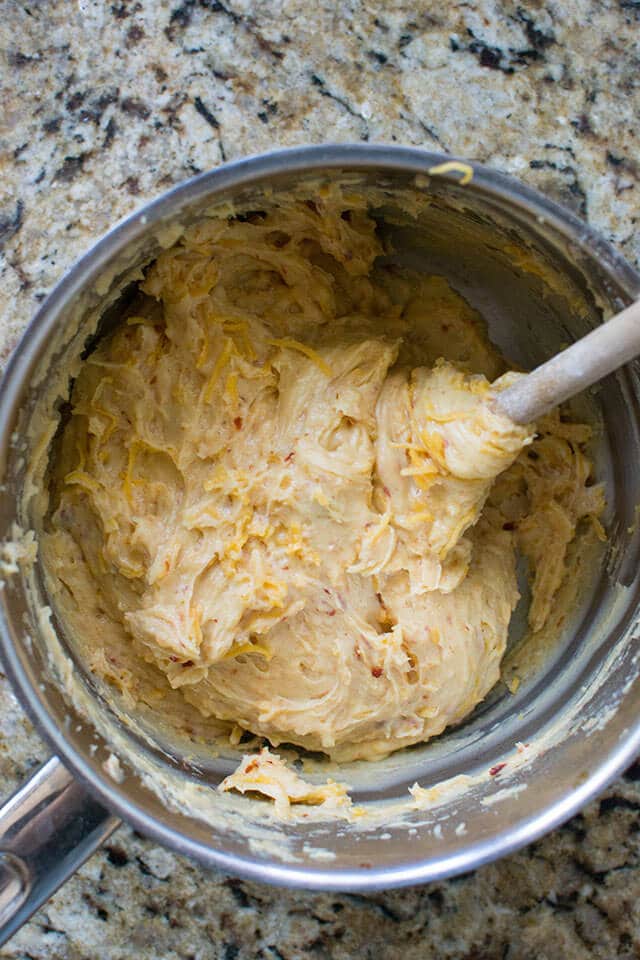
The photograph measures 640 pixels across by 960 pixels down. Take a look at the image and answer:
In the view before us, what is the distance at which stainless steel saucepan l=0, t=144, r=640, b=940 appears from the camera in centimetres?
103

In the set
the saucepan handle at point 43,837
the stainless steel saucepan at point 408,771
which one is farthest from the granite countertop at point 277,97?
the saucepan handle at point 43,837

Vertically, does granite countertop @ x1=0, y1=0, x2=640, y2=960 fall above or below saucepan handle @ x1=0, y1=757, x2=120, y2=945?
above

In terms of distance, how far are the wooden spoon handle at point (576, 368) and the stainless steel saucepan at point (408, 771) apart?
0.08 meters

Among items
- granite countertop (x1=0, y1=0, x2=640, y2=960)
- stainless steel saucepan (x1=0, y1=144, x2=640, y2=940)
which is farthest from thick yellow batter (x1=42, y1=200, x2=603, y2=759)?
granite countertop (x1=0, y1=0, x2=640, y2=960)

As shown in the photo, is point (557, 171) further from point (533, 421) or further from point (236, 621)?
point (236, 621)

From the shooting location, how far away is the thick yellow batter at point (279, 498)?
1.27 m

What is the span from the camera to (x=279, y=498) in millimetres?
1269

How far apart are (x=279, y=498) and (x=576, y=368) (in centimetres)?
42

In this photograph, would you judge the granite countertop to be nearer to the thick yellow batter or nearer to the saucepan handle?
the thick yellow batter

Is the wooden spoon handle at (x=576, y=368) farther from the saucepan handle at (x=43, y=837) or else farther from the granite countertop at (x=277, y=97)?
the saucepan handle at (x=43, y=837)

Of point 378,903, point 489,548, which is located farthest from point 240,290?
point 378,903

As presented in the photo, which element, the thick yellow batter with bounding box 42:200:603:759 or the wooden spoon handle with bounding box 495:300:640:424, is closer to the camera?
the wooden spoon handle with bounding box 495:300:640:424

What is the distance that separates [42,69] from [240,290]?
0.44 m

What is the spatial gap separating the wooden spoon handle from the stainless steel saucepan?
0.28ft
